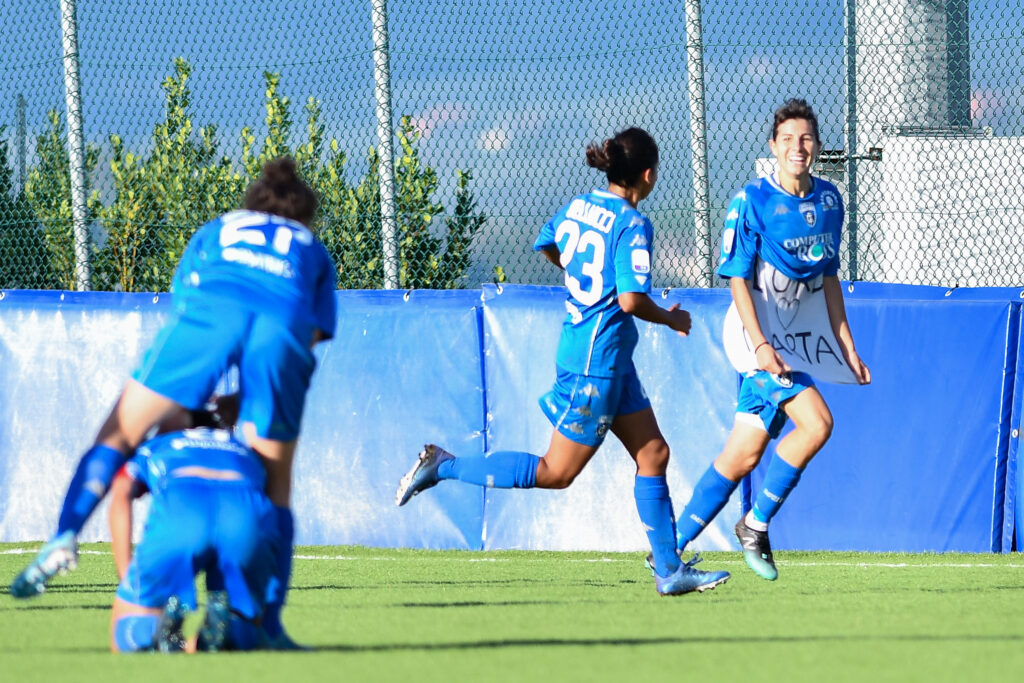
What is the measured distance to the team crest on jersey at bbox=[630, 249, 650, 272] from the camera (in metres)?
6.30

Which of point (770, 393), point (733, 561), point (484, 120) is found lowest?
point (733, 561)

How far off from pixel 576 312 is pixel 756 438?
90 centimetres

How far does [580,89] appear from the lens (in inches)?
364

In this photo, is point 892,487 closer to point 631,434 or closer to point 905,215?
point 905,215

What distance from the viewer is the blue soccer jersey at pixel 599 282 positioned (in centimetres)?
642

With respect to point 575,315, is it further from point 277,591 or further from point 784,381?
point 277,591

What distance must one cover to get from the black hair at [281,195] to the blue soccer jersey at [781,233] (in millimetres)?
2393

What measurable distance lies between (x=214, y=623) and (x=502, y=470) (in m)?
2.74

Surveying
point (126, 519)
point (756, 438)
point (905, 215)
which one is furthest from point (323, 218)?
point (126, 519)

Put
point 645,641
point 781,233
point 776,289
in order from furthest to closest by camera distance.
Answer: point 776,289 < point 781,233 < point 645,641

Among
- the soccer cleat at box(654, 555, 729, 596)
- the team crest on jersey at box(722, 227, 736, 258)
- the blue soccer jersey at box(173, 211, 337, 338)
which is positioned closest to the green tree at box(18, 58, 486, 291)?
the team crest on jersey at box(722, 227, 736, 258)

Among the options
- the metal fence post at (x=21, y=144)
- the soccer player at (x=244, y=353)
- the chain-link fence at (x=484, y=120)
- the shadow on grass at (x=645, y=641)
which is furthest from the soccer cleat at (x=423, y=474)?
the metal fence post at (x=21, y=144)

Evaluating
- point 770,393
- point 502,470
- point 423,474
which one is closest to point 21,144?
point 423,474

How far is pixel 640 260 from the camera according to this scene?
6.32 m
